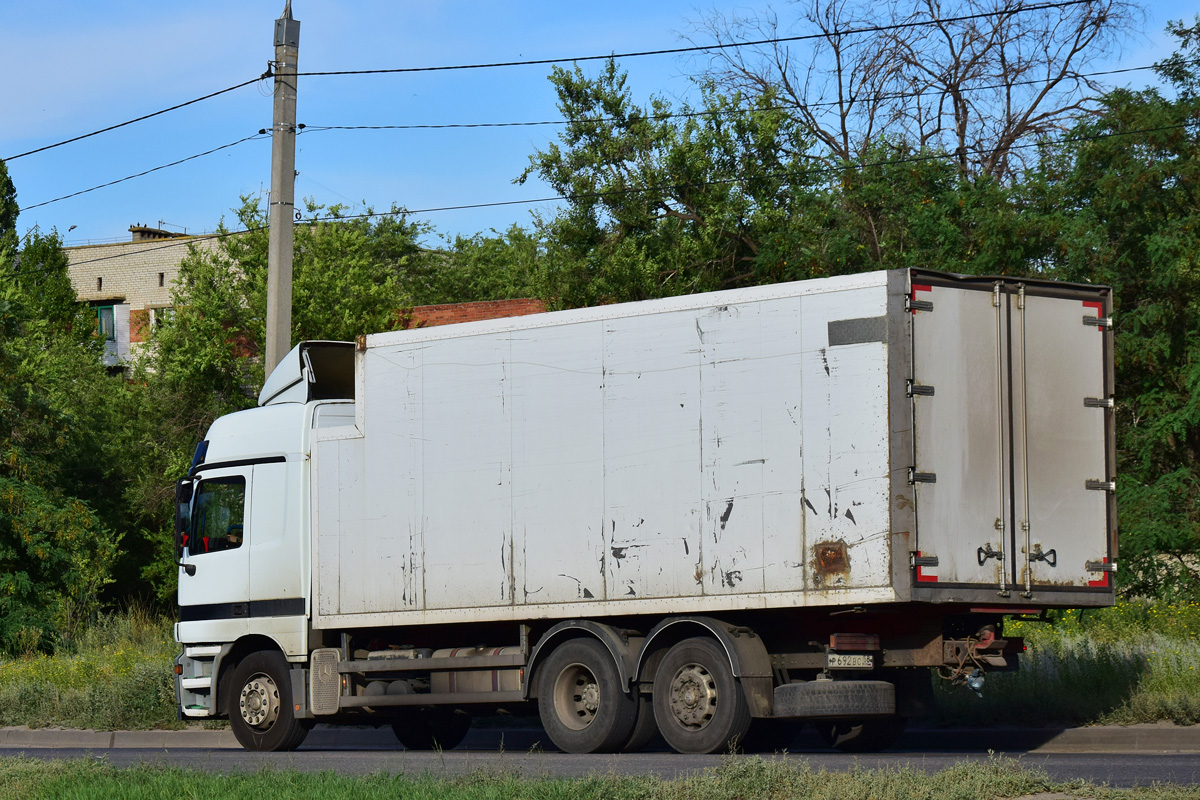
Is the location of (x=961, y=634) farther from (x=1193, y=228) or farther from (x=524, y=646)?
(x=1193, y=228)

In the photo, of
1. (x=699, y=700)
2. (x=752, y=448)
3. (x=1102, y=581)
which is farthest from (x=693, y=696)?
(x=1102, y=581)

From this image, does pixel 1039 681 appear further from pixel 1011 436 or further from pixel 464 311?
pixel 464 311

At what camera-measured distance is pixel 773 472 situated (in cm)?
1040

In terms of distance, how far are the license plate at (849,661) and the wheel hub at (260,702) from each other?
5.47 meters

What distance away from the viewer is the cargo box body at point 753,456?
10.0 meters

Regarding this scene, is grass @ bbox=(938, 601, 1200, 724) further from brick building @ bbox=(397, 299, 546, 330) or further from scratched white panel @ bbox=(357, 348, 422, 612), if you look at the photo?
brick building @ bbox=(397, 299, 546, 330)

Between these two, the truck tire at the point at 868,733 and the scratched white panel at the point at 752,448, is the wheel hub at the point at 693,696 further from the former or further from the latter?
the truck tire at the point at 868,733

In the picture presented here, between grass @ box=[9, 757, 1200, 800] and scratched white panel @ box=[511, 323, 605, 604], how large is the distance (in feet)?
8.53

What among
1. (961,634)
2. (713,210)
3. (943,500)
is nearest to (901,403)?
(943,500)

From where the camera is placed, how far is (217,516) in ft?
46.4

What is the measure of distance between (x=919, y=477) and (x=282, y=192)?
9759 millimetres

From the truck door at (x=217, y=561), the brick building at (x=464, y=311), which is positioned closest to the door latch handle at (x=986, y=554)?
the truck door at (x=217, y=561)

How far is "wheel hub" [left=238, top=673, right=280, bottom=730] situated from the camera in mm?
13352

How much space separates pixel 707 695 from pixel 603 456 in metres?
1.97
